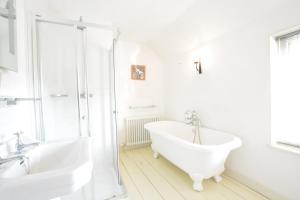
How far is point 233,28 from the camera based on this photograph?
1.86 m

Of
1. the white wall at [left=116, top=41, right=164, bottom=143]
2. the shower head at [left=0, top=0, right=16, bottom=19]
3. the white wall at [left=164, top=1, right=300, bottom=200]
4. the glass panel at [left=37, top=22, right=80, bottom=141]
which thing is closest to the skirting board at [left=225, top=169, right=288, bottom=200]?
the white wall at [left=164, top=1, right=300, bottom=200]

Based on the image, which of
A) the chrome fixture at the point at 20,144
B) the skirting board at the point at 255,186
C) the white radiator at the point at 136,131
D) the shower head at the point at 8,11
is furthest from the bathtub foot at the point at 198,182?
the shower head at the point at 8,11

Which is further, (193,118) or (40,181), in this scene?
(193,118)

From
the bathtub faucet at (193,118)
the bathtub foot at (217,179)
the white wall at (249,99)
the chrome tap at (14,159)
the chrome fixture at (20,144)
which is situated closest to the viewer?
the chrome tap at (14,159)

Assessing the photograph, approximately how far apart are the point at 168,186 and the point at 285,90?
1794mm

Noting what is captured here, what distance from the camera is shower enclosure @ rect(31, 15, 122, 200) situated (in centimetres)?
160

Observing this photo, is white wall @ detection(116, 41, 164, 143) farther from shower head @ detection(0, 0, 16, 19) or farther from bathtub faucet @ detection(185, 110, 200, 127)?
shower head @ detection(0, 0, 16, 19)

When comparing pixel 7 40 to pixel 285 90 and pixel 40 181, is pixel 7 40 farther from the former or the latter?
pixel 285 90

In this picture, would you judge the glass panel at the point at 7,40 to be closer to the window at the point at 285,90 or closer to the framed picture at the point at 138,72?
the framed picture at the point at 138,72

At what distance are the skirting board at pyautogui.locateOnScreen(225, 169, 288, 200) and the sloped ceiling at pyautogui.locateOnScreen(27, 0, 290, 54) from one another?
6.50 feet

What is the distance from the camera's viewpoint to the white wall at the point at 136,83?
3018mm

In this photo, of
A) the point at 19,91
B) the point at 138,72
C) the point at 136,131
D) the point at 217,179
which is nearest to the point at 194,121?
the point at 217,179

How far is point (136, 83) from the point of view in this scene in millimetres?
3176

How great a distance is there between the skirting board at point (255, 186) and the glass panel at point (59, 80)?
2.27 m
